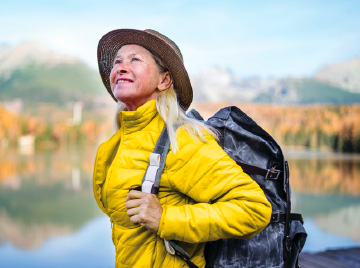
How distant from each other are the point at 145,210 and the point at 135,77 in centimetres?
41

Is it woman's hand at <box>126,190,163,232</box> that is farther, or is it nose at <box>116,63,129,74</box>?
nose at <box>116,63,129,74</box>

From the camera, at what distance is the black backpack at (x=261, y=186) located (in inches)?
40.1

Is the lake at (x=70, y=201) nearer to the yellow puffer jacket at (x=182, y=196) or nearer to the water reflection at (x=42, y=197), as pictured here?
the water reflection at (x=42, y=197)

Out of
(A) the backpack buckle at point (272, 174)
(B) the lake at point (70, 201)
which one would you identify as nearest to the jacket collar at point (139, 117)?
(A) the backpack buckle at point (272, 174)

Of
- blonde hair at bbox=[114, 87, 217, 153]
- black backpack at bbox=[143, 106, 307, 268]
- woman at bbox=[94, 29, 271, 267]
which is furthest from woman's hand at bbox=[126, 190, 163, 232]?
black backpack at bbox=[143, 106, 307, 268]

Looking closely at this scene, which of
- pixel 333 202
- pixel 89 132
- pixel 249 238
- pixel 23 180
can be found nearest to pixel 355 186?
pixel 333 202

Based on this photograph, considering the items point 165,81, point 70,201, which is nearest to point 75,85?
point 70,201

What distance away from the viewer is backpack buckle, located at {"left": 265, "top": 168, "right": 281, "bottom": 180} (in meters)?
1.01

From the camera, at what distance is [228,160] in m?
0.92

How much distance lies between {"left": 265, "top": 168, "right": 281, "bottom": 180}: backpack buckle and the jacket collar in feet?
1.22

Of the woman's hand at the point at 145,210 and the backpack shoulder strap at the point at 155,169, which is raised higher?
the backpack shoulder strap at the point at 155,169

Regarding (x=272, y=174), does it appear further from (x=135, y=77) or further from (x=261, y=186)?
(x=135, y=77)

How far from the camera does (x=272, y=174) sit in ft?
3.35

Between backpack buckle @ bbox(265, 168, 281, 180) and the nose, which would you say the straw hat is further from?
backpack buckle @ bbox(265, 168, 281, 180)
